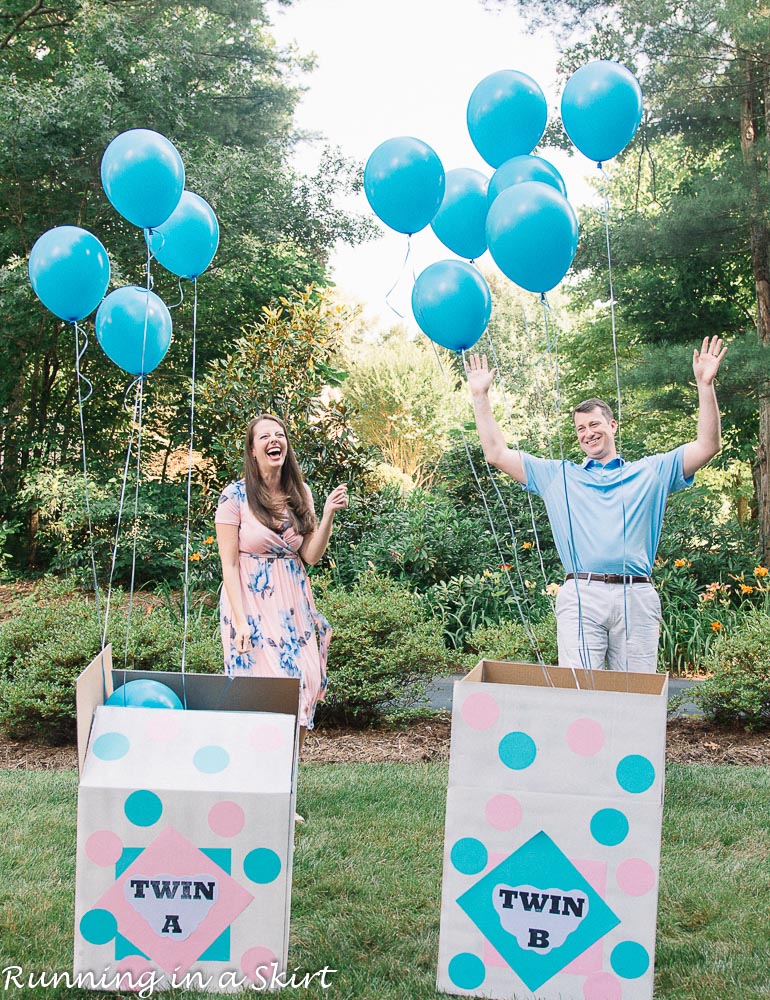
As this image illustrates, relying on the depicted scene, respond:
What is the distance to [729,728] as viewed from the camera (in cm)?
449

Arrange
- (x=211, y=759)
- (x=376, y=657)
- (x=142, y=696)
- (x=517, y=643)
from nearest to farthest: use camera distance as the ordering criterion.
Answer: (x=211, y=759) → (x=142, y=696) → (x=376, y=657) → (x=517, y=643)

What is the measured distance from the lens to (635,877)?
6.19ft

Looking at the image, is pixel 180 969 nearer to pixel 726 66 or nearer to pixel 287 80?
pixel 726 66

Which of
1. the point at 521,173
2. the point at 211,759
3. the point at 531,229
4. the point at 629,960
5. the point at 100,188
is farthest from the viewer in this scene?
the point at 100,188

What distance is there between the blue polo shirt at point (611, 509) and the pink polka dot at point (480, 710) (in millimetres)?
1060

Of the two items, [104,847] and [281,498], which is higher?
[281,498]

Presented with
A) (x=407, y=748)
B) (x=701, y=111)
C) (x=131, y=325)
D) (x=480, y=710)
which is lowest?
(x=407, y=748)

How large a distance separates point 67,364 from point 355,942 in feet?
30.5

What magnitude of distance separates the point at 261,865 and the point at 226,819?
0.41ft

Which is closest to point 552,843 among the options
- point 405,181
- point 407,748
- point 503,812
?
Answer: point 503,812

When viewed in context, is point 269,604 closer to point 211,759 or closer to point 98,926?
point 211,759

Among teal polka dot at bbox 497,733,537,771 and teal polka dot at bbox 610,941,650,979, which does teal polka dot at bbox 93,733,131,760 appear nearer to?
teal polka dot at bbox 497,733,537,771

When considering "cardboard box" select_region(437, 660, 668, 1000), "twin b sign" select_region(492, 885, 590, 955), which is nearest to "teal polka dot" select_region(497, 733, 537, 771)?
"cardboard box" select_region(437, 660, 668, 1000)

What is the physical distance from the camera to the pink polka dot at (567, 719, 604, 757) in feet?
6.26
